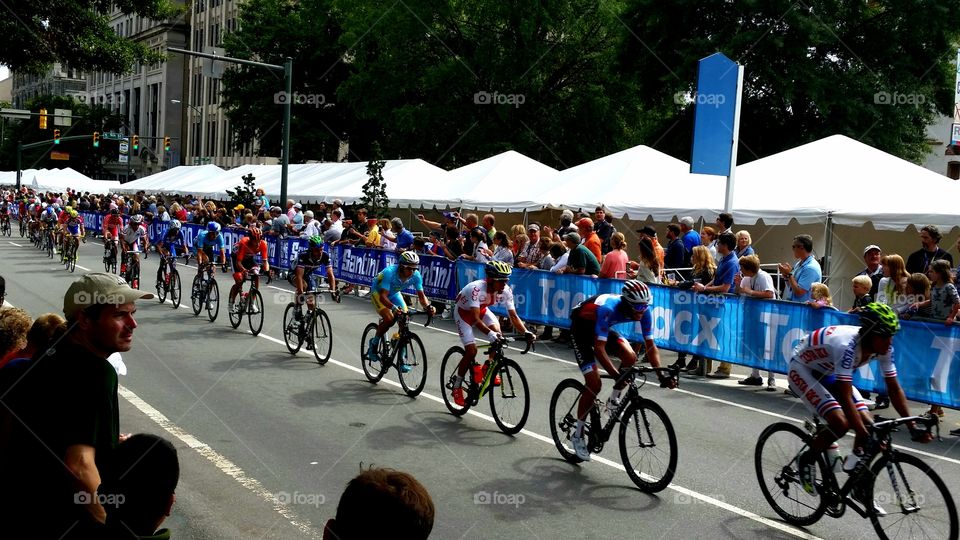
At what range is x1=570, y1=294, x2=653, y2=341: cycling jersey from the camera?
25.8ft

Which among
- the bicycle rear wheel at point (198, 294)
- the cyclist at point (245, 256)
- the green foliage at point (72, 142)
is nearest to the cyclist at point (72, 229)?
the bicycle rear wheel at point (198, 294)

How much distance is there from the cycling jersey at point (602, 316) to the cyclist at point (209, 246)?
36.2 feet

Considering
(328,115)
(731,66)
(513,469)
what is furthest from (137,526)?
(328,115)

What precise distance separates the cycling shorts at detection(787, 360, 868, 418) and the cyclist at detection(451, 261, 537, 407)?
3065mm

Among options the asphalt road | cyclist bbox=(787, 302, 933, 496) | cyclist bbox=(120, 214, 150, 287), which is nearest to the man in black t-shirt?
the asphalt road

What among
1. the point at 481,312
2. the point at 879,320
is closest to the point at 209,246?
the point at 481,312

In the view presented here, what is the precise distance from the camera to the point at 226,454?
814 centimetres

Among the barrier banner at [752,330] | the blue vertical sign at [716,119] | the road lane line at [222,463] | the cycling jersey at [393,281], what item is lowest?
the road lane line at [222,463]

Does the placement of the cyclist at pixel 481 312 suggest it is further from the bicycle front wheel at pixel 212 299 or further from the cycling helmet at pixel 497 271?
the bicycle front wheel at pixel 212 299

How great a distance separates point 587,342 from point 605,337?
0.24 metres

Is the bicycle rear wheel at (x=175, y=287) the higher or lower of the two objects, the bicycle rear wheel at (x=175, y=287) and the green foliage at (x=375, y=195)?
the lower

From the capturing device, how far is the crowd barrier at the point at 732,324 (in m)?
10.4

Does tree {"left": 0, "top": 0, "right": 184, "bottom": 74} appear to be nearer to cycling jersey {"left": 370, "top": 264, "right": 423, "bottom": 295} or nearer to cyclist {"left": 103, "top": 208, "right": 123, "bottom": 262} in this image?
cyclist {"left": 103, "top": 208, "right": 123, "bottom": 262}

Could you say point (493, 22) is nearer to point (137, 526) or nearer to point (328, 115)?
point (328, 115)
